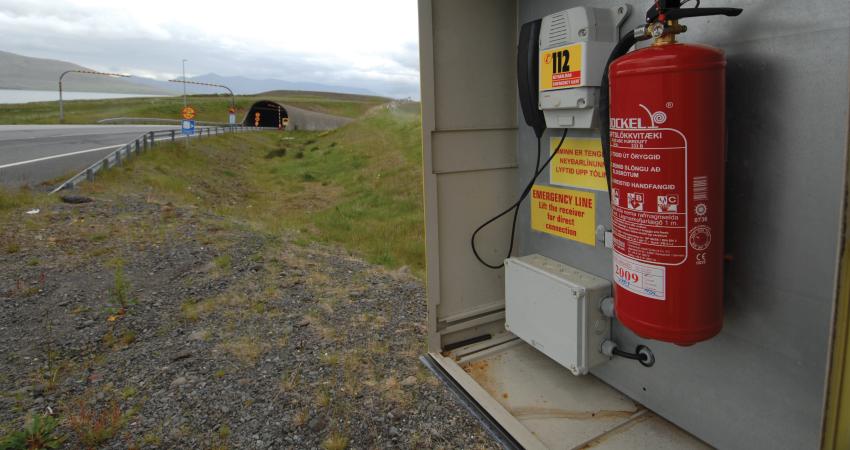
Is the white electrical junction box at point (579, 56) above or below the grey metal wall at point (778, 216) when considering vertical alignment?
above

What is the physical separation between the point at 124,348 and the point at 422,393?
8.70ft

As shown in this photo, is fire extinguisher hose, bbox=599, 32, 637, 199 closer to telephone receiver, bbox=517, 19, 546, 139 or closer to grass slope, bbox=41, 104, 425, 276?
telephone receiver, bbox=517, 19, 546, 139

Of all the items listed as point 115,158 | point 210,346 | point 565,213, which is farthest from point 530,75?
point 115,158

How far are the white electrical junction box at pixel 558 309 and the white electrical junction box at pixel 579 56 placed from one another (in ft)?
2.65

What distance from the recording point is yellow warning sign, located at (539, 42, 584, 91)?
256cm

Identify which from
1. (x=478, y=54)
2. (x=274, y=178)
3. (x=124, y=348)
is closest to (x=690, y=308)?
(x=478, y=54)

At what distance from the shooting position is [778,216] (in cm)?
188

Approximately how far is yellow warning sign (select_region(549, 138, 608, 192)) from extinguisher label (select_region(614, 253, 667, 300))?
0.69 metres

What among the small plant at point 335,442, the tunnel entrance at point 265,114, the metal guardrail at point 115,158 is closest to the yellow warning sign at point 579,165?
the small plant at point 335,442

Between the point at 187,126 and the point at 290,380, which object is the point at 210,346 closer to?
the point at 290,380

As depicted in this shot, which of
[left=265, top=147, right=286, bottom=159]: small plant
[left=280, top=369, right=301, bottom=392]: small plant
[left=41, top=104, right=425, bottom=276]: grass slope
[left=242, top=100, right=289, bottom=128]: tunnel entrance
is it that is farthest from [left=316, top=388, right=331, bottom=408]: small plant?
[left=242, top=100, right=289, bottom=128]: tunnel entrance

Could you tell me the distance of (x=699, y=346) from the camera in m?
2.28

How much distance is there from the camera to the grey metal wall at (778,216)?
1.72 metres

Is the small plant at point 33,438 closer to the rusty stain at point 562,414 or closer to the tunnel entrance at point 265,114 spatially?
the rusty stain at point 562,414
